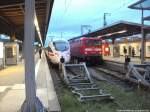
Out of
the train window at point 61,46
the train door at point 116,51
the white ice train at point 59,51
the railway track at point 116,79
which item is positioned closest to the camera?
the railway track at point 116,79

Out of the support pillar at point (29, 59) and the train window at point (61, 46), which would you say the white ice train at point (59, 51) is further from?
the support pillar at point (29, 59)

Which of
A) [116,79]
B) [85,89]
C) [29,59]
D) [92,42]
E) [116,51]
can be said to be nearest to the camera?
[29,59]

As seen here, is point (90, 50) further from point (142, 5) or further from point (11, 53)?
point (142, 5)

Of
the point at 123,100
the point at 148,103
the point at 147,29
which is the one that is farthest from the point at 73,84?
the point at 147,29

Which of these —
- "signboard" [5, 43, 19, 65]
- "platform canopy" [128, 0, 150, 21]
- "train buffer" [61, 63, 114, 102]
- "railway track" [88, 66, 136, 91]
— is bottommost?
"railway track" [88, 66, 136, 91]

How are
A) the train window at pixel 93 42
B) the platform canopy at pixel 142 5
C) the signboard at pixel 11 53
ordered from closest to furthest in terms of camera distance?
the platform canopy at pixel 142 5
the signboard at pixel 11 53
the train window at pixel 93 42

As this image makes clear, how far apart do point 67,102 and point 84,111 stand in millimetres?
1545

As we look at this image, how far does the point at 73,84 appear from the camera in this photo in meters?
17.7

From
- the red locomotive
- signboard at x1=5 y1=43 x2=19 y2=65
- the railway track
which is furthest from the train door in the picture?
the railway track

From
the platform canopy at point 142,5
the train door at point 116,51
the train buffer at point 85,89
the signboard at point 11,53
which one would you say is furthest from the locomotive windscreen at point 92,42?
the train door at point 116,51

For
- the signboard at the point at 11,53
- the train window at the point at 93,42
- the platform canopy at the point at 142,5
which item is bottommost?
the signboard at the point at 11,53

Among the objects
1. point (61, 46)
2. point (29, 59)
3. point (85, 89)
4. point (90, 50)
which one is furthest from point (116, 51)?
point (29, 59)

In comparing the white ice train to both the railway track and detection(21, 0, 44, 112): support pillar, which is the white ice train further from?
detection(21, 0, 44, 112): support pillar

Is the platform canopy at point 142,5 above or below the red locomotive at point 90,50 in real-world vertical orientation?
above
